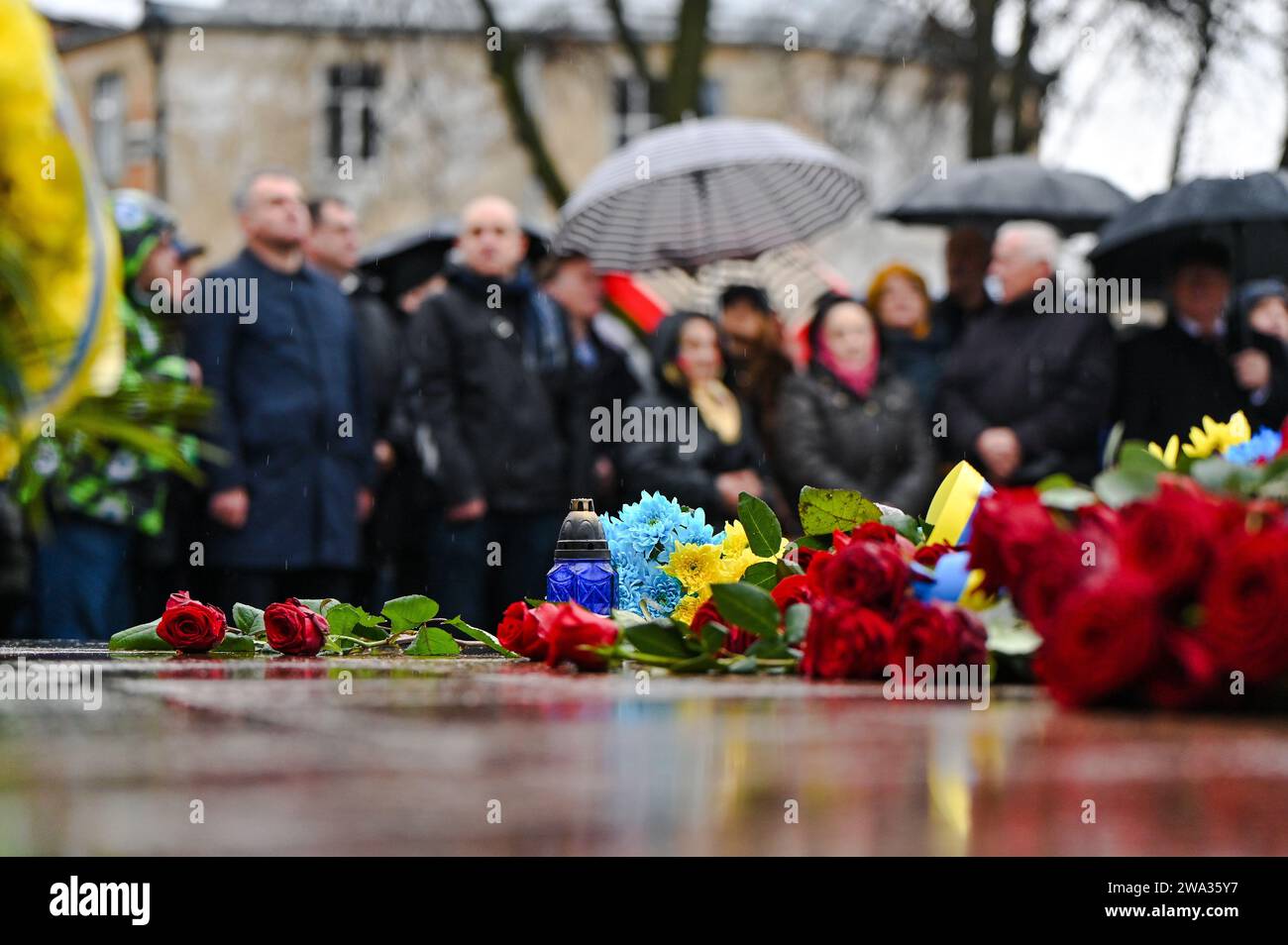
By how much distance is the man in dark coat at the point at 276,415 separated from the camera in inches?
261

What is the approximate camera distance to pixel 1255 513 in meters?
1.62

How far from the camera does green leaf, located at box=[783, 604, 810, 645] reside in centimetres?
211

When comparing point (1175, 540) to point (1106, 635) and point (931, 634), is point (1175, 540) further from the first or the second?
point (931, 634)

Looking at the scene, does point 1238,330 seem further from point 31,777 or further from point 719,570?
point 31,777

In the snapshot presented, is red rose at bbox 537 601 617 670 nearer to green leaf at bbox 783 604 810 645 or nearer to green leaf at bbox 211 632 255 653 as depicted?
green leaf at bbox 783 604 810 645

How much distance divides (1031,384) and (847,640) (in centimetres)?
578

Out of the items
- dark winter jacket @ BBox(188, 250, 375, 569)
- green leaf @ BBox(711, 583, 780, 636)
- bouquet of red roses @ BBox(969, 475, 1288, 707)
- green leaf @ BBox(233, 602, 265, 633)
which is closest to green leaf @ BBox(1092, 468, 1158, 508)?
bouquet of red roses @ BBox(969, 475, 1288, 707)

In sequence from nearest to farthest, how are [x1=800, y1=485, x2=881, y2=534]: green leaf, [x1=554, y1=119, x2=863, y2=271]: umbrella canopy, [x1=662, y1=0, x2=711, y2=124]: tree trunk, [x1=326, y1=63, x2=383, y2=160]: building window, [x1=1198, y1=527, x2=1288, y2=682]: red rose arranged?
[x1=1198, y1=527, x2=1288, y2=682]: red rose < [x1=800, y1=485, x2=881, y2=534]: green leaf < [x1=554, y1=119, x2=863, y2=271]: umbrella canopy < [x1=662, y1=0, x2=711, y2=124]: tree trunk < [x1=326, y1=63, x2=383, y2=160]: building window

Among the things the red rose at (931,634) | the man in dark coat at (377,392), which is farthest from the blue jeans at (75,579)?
the red rose at (931,634)

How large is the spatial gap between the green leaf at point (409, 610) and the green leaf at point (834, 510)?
0.63m

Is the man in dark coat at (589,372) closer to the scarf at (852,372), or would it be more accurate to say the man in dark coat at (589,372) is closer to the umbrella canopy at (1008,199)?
the scarf at (852,372)

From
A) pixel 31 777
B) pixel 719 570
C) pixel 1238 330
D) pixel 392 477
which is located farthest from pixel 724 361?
pixel 31 777

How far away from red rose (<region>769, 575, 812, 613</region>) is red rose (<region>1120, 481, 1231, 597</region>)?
606mm
